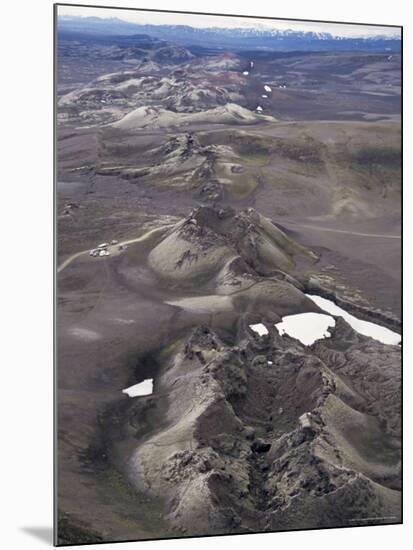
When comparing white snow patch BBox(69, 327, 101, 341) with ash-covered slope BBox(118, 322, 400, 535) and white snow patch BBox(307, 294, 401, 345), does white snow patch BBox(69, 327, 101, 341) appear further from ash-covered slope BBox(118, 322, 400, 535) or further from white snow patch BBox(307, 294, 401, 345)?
white snow patch BBox(307, 294, 401, 345)

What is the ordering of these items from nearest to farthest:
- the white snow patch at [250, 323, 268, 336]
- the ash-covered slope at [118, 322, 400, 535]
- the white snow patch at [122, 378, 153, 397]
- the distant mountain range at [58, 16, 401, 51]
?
the ash-covered slope at [118, 322, 400, 535]
the white snow patch at [122, 378, 153, 397]
the distant mountain range at [58, 16, 401, 51]
the white snow patch at [250, 323, 268, 336]

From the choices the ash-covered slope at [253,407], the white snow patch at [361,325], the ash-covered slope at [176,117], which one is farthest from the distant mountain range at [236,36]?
the white snow patch at [361,325]

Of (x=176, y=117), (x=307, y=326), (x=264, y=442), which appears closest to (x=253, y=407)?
(x=264, y=442)

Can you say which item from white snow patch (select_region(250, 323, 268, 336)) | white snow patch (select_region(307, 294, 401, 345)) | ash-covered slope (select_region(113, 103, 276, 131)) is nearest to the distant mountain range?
ash-covered slope (select_region(113, 103, 276, 131))

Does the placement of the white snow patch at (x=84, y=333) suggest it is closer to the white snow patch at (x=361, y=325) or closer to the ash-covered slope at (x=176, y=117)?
the ash-covered slope at (x=176, y=117)

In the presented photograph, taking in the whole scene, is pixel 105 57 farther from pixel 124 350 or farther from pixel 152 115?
pixel 124 350

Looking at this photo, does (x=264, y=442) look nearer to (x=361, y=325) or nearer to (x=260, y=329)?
(x=260, y=329)

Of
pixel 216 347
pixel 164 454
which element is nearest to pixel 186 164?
pixel 216 347
